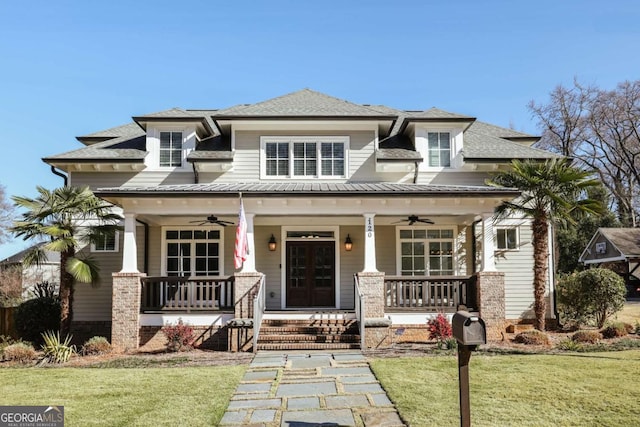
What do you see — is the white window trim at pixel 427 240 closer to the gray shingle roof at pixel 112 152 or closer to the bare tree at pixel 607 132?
the gray shingle roof at pixel 112 152

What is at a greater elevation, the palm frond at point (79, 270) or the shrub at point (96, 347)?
the palm frond at point (79, 270)

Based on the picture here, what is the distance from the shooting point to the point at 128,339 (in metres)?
12.4

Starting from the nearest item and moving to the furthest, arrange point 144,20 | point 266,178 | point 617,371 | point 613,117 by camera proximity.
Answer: point 617,371 → point 144,20 → point 266,178 → point 613,117

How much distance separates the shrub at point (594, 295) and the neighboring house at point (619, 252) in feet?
66.4

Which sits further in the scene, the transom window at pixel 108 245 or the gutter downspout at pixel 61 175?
the gutter downspout at pixel 61 175

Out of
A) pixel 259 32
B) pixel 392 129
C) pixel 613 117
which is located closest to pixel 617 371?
pixel 392 129

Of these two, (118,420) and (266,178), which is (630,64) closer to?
(266,178)

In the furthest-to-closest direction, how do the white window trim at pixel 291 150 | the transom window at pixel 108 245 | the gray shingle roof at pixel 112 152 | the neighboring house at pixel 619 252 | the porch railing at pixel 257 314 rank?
the neighboring house at pixel 619 252
the white window trim at pixel 291 150
the transom window at pixel 108 245
the gray shingle roof at pixel 112 152
the porch railing at pixel 257 314

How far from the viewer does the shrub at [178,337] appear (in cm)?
1184

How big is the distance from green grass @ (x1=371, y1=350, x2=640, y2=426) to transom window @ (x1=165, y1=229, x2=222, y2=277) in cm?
722

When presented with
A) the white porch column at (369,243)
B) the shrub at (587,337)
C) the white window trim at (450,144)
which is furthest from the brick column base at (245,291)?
the shrub at (587,337)

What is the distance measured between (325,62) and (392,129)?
3101 mm

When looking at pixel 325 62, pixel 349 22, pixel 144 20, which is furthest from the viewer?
pixel 325 62

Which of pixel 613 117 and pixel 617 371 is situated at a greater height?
pixel 613 117
